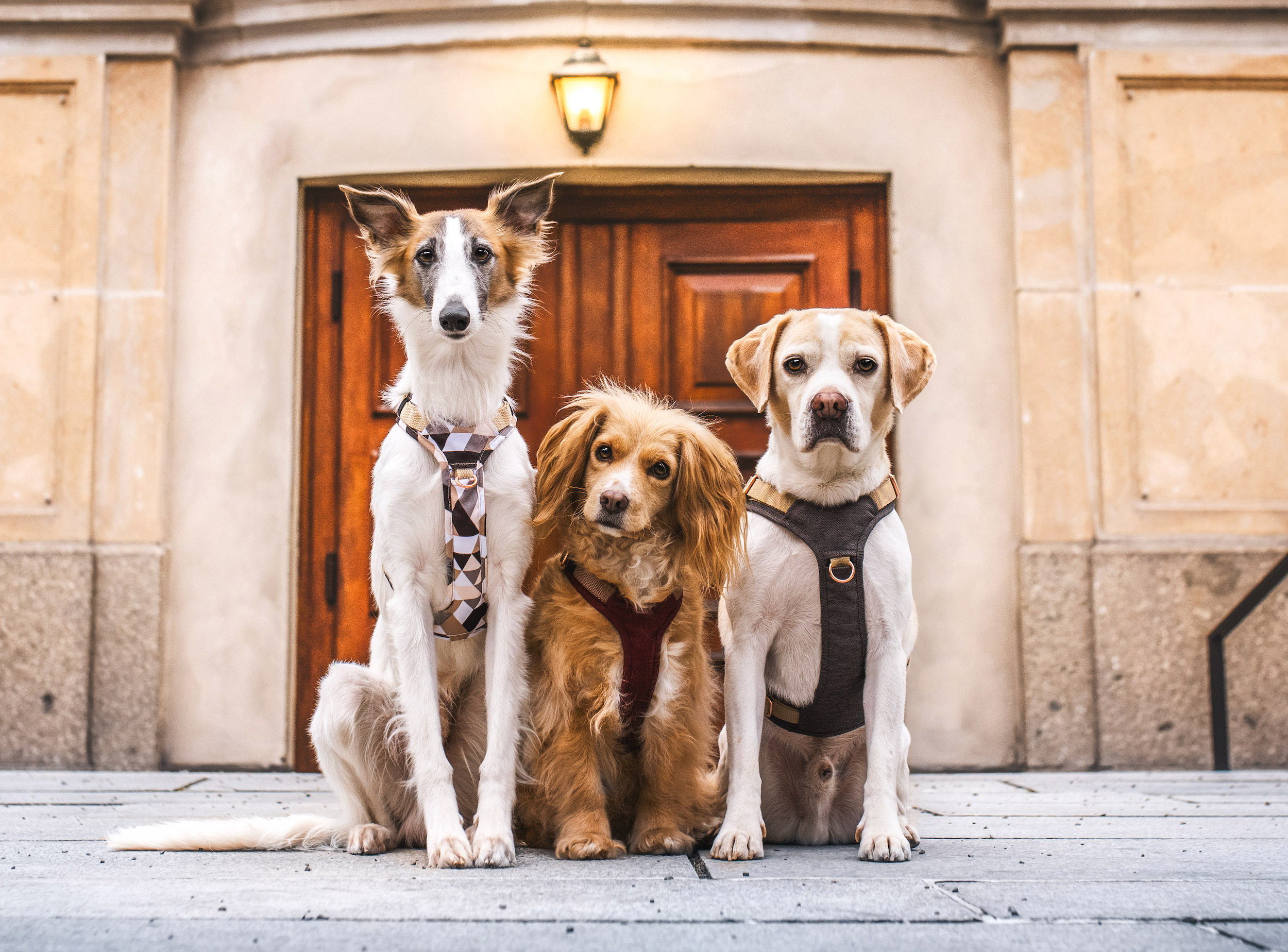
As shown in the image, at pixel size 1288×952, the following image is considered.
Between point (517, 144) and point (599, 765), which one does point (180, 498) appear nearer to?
point (517, 144)

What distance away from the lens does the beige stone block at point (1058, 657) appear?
4848 millimetres

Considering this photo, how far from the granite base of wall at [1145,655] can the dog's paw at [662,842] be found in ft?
9.13

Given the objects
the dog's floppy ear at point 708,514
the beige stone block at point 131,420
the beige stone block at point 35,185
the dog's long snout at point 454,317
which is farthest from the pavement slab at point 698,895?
the beige stone block at point 35,185

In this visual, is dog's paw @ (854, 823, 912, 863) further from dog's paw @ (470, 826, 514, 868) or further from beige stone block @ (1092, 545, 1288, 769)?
beige stone block @ (1092, 545, 1288, 769)

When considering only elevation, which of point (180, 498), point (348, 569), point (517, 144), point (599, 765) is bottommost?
point (599, 765)

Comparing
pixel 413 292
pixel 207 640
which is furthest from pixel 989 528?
pixel 207 640

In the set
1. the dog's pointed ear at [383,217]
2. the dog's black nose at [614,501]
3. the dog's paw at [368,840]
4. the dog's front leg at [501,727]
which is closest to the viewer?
the dog's front leg at [501,727]

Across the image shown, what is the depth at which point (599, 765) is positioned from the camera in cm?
276

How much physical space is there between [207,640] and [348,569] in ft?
2.53

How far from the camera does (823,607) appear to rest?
278 centimetres

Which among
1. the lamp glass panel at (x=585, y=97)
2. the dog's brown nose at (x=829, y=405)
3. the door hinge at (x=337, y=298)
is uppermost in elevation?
the lamp glass panel at (x=585, y=97)

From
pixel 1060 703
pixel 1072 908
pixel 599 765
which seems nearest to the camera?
pixel 1072 908

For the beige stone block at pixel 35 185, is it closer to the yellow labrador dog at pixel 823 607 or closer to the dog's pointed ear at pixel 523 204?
the dog's pointed ear at pixel 523 204

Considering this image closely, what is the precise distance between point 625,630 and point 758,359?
2.97ft
